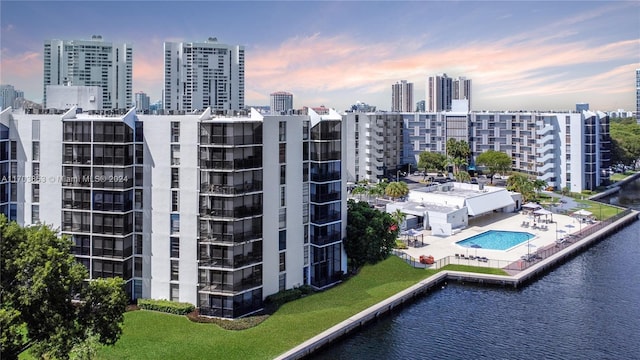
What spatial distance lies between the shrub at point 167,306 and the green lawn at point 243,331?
61cm

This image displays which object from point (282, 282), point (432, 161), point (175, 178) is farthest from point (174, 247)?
point (432, 161)

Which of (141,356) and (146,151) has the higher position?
(146,151)

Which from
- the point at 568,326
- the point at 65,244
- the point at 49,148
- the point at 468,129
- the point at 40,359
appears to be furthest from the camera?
the point at 468,129

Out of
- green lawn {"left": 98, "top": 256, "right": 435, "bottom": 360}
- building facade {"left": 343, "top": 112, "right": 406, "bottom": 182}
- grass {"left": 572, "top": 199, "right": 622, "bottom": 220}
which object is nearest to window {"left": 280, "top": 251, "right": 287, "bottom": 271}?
green lawn {"left": 98, "top": 256, "right": 435, "bottom": 360}

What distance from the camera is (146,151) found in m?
46.2

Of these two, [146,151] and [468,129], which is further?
[468,129]

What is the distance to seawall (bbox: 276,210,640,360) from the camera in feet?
128

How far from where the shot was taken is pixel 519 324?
4472cm

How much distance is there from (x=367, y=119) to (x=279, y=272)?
85511 millimetres

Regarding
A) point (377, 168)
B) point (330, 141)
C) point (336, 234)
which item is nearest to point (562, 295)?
point (336, 234)

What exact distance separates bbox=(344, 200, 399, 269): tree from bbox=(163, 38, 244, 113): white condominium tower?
125 m

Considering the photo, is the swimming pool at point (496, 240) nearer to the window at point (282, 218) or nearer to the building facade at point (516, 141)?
the window at point (282, 218)

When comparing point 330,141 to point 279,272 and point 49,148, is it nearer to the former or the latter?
point 279,272

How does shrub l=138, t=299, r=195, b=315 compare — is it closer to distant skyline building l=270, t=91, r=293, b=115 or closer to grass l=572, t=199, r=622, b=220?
distant skyline building l=270, t=91, r=293, b=115
